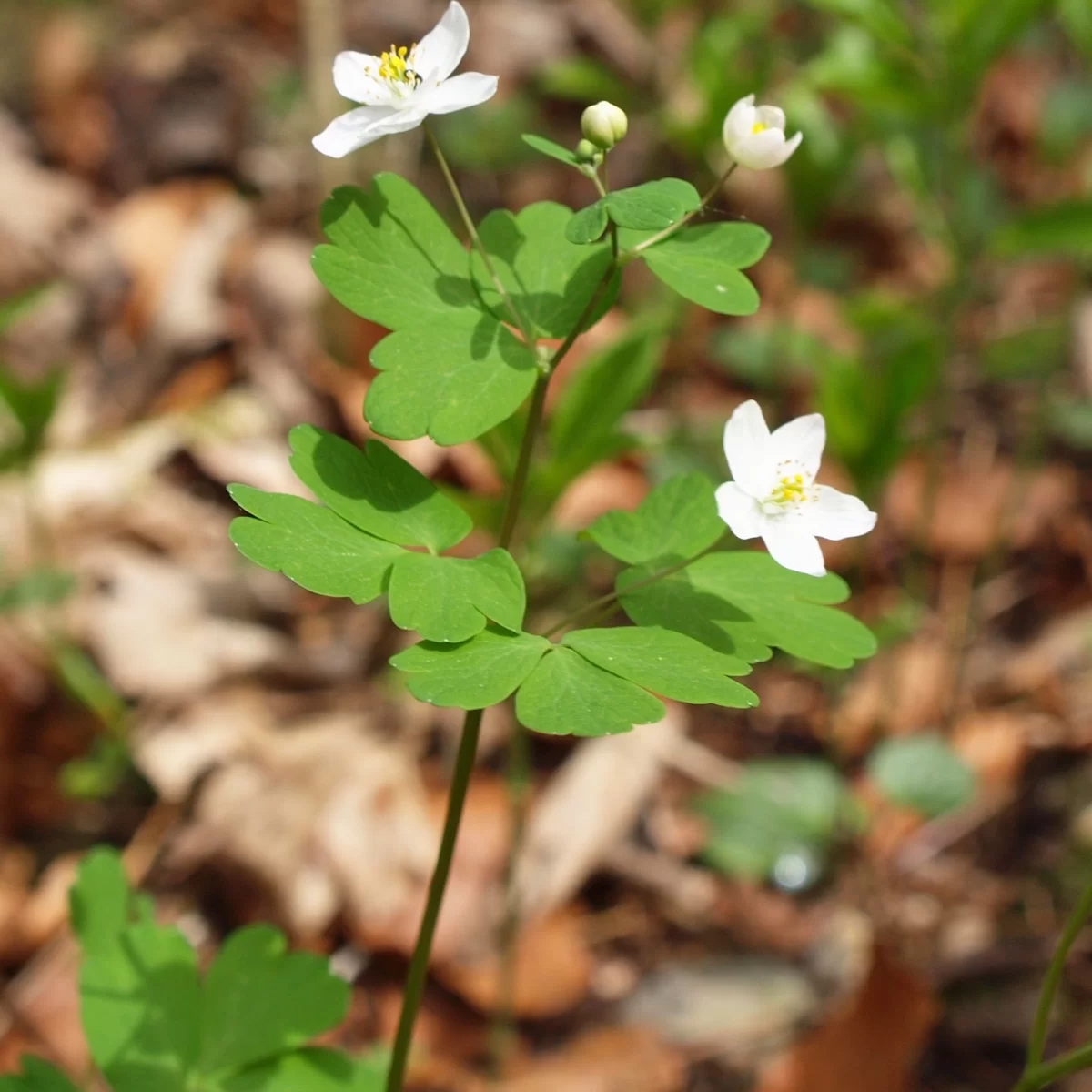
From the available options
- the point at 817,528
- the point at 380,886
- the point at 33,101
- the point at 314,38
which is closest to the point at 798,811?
the point at 380,886

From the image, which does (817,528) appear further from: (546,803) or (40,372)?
Answer: (40,372)

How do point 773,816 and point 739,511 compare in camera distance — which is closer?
point 739,511

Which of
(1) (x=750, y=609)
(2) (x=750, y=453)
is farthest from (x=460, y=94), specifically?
(1) (x=750, y=609)

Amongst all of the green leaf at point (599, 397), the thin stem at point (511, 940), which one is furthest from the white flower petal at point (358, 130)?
the thin stem at point (511, 940)

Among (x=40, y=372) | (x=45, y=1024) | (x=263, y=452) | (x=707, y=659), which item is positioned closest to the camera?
(x=707, y=659)

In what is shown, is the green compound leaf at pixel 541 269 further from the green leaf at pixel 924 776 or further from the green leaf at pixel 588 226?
the green leaf at pixel 924 776

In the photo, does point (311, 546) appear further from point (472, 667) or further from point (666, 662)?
point (666, 662)

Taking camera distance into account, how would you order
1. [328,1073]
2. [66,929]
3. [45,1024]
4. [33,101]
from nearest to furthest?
[328,1073]
[45,1024]
[66,929]
[33,101]
